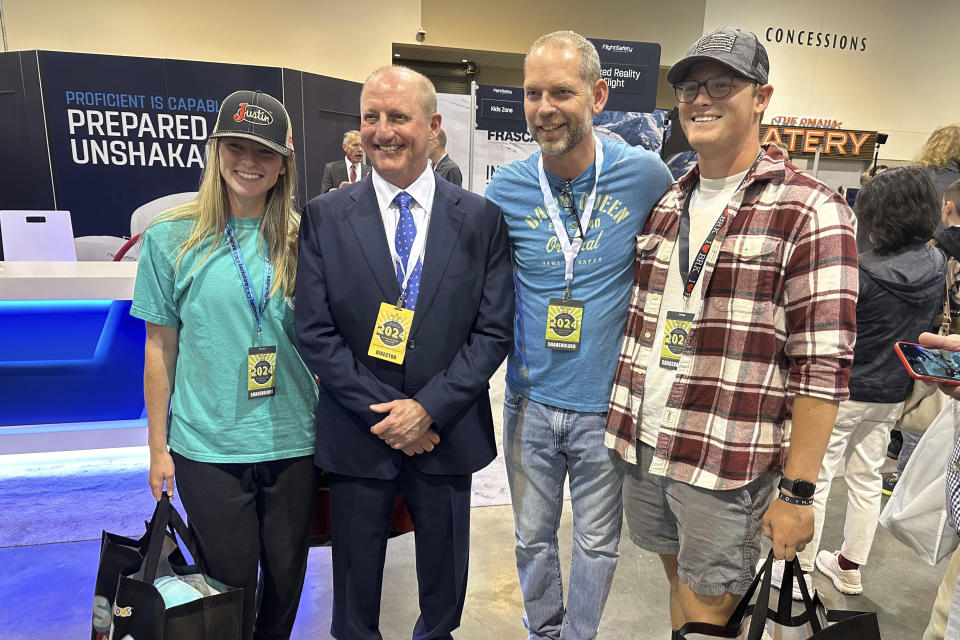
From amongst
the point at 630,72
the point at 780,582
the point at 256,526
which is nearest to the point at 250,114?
the point at 256,526

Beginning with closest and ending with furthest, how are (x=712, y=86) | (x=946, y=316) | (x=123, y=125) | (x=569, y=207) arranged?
1. (x=712, y=86)
2. (x=569, y=207)
3. (x=946, y=316)
4. (x=123, y=125)

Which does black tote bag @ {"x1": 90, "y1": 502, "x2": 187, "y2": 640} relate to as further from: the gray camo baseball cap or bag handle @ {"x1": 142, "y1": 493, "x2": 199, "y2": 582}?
the gray camo baseball cap

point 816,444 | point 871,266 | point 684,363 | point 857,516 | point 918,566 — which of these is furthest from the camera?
point 918,566

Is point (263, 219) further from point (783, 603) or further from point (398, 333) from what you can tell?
point (783, 603)

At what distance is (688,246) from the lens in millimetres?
1551

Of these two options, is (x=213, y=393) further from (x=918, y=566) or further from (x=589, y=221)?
(x=918, y=566)

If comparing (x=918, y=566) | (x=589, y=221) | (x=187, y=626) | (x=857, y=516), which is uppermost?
(x=589, y=221)

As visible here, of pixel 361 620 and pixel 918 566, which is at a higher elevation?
pixel 361 620

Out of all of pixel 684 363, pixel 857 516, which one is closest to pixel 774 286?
pixel 684 363

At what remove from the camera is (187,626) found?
136cm

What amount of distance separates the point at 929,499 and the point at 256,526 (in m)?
1.94

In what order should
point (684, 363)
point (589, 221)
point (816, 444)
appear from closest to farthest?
point (816, 444) → point (684, 363) → point (589, 221)

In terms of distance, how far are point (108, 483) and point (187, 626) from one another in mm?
2283

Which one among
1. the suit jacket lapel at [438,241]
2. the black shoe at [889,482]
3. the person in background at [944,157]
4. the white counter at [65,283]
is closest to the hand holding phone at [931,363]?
the suit jacket lapel at [438,241]
